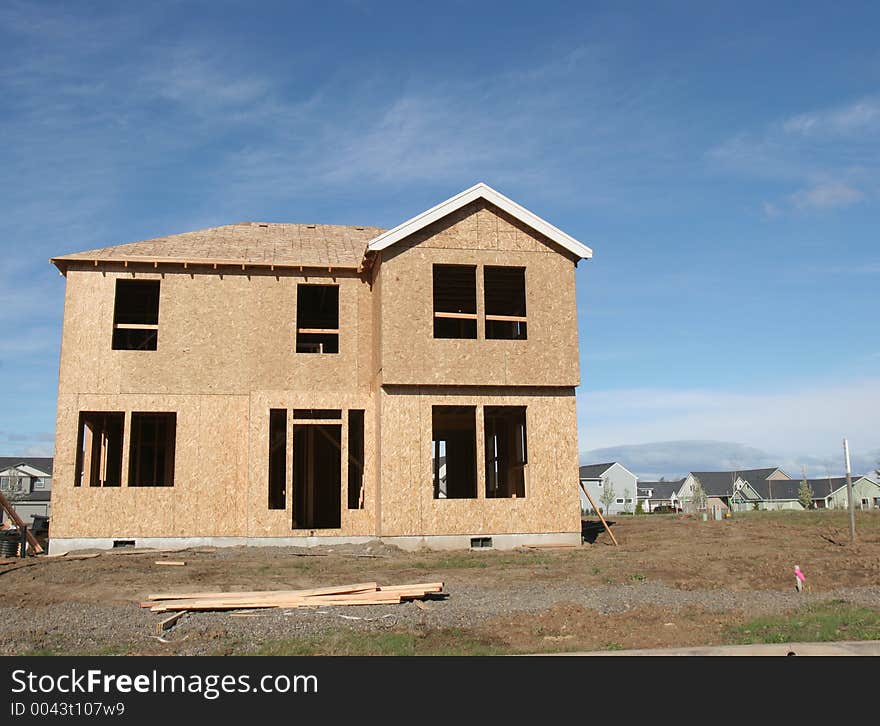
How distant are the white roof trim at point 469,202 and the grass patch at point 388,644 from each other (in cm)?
1241

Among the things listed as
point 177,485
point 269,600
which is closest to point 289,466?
point 177,485

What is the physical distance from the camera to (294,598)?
13531mm

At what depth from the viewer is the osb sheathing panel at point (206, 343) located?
71.9ft

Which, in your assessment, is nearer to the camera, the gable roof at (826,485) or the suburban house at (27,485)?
the suburban house at (27,485)

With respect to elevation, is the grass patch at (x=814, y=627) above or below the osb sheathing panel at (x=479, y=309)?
below

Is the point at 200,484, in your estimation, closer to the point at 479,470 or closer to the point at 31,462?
the point at 479,470

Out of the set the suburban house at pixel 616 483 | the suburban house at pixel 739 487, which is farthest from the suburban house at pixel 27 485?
the suburban house at pixel 739 487

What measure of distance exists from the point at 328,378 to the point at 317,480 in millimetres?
7546

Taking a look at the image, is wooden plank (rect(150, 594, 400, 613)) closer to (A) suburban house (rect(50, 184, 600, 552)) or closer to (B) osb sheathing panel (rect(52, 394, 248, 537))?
(A) suburban house (rect(50, 184, 600, 552))

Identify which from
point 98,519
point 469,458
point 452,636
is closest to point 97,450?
point 98,519

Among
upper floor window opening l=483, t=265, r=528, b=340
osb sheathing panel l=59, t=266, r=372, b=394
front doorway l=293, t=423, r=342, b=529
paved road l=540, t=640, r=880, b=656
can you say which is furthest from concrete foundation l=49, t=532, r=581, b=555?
paved road l=540, t=640, r=880, b=656

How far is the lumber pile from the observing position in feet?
43.1

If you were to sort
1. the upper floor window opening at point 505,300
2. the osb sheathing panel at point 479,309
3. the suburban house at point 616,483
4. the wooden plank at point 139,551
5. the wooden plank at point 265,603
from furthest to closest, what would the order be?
the suburban house at point 616,483 → the upper floor window opening at point 505,300 → the osb sheathing panel at point 479,309 → the wooden plank at point 139,551 → the wooden plank at point 265,603

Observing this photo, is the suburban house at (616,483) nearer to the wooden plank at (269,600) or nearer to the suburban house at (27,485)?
the suburban house at (27,485)
